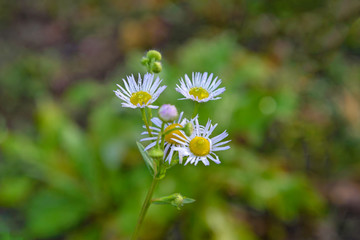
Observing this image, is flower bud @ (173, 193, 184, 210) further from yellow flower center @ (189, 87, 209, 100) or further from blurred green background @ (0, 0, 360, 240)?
blurred green background @ (0, 0, 360, 240)

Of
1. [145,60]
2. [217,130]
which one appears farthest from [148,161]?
[217,130]

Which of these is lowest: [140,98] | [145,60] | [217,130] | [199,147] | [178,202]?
[178,202]

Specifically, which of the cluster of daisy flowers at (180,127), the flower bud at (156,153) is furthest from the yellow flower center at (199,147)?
the flower bud at (156,153)

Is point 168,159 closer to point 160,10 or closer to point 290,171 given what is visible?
point 290,171

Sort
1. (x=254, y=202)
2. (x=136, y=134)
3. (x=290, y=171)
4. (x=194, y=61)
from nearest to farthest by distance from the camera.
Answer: (x=254, y=202) < (x=136, y=134) < (x=290, y=171) < (x=194, y=61)

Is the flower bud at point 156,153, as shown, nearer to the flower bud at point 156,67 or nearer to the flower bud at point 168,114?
the flower bud at point 168,114

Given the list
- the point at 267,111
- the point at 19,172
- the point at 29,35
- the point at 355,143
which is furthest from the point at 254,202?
the point at 29,35

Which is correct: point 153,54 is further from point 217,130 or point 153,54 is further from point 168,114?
point 217,130
